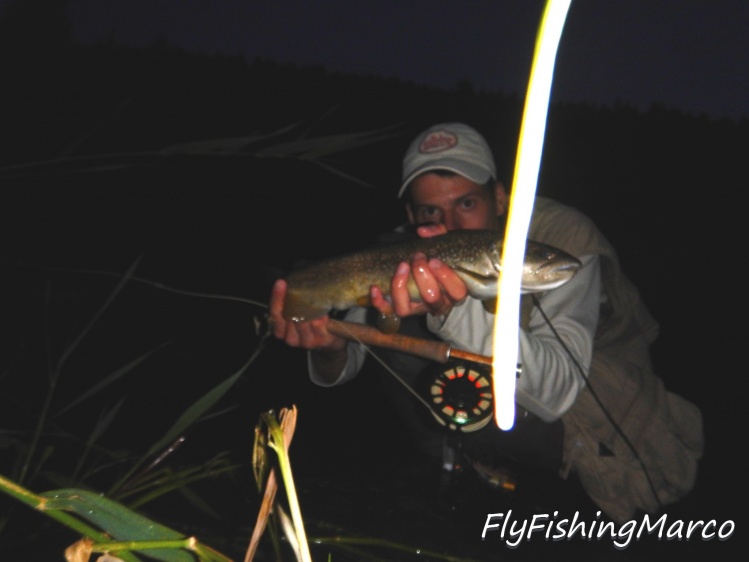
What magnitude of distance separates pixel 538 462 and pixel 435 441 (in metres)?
0.45

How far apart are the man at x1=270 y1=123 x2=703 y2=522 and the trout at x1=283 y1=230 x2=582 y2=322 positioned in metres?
0.04

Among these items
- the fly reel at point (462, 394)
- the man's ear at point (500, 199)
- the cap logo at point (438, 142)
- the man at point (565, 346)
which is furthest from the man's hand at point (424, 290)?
the man's ear at point (500, 199)

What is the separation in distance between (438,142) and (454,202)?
0.91 feet

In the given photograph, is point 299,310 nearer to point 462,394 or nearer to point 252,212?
point 462,394

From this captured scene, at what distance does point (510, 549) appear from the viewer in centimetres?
214

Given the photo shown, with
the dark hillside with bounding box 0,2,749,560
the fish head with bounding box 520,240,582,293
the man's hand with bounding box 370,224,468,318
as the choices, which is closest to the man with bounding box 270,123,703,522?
the man's hand with bounding box 370,224,468,318

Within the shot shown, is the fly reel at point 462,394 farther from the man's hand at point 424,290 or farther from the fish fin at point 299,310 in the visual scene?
the fish fin at point 299,310

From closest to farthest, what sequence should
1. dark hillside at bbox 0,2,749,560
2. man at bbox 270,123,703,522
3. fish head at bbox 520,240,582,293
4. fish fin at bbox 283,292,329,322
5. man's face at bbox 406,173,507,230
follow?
1. fish head at bbox 520,240,582,293
2. man at bbox 270,123,703,522
3. fish fin at bbox 283,292,329,322
4. man's face at bbox 406,173,507,230
5. dark hillside at bbox 0,2,749,560

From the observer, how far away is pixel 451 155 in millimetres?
2885

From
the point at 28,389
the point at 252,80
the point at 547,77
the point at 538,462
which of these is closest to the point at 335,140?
the point at 547,77

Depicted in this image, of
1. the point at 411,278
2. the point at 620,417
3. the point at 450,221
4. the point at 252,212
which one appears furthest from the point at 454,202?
the point at 252,212

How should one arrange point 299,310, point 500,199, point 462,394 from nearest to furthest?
1. point 462,394
2. point 299,310
3. point 500,199

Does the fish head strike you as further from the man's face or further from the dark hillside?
the dark hillside

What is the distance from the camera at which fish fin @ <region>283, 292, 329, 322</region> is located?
2.46 metres
